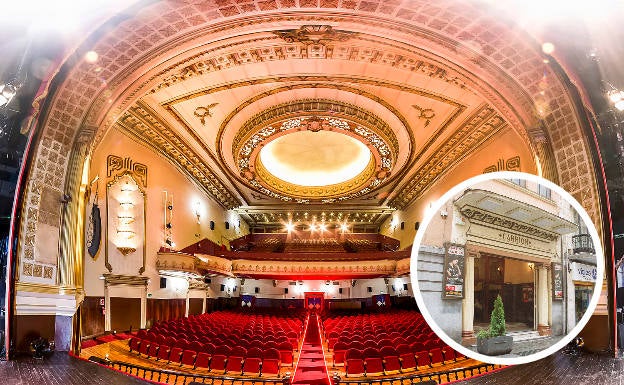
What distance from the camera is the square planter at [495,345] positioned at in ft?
5.47

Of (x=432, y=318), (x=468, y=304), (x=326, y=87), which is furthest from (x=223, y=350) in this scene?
(x=326, y=87)

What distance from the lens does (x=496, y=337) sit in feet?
5.46

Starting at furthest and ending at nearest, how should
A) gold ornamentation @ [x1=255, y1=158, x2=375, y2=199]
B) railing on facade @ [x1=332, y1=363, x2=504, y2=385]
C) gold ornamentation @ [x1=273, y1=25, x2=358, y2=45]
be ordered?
gold ornamentation @ [x1=255, y1=158, x2=375, y2=199], gold ornamentation @ [x1=273, y1=25, x2=358, y2=45], railing on facade @ [x1=332, y1=363, x2=504, y2=385]

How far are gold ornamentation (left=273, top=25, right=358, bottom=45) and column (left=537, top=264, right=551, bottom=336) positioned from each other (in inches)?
316

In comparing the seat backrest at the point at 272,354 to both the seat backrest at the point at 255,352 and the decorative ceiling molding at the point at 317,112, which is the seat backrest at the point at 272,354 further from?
the decorative ceiling molding at the point at 317,112

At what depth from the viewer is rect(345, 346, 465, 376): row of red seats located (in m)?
8.22

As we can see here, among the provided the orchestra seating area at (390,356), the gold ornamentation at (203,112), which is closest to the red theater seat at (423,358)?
the orchestra seating area at (390,356)

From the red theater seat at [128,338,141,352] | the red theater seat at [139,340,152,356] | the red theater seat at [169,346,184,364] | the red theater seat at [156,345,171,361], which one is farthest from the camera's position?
the red theater seat at [128,338,141,352]

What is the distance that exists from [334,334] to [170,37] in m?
8.67

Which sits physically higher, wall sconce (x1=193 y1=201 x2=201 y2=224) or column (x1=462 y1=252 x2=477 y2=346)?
wall sconce (x1=193 y1=201 x2=201 y2=224)

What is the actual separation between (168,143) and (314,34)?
959 centimetres

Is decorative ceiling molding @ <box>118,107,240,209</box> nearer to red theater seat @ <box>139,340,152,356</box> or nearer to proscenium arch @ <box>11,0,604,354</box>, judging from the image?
proscenium arch @ <box>11,0,604,354</box>

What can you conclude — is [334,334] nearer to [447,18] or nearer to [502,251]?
[447,18]

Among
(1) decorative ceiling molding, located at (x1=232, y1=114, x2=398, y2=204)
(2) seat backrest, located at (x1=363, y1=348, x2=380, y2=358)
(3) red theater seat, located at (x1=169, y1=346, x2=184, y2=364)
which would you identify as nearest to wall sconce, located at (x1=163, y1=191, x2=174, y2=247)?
(1) decorative ceiling molding, located at (x1=232, y1=114, x2=398, y2=204)
